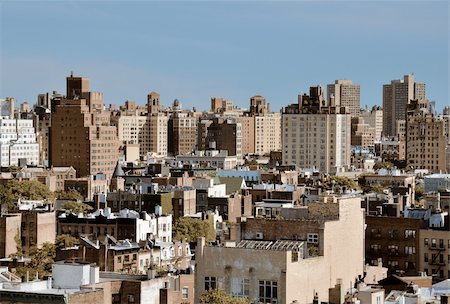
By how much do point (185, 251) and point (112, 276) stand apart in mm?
29729

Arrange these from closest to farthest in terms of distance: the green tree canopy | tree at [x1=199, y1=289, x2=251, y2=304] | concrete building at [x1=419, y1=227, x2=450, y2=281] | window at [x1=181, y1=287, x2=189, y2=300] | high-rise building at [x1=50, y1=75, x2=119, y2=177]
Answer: tree at [x1=199, y1=289, x2=251, y2=304] < window at [x1=181, y1=287, x2=189, y2=300] < concrete building at [x1=419, y1=227, x2=450, y2=281] < the green tree canopy < high-rise building at [x1=50, y1=75, x2=119, y2=177]

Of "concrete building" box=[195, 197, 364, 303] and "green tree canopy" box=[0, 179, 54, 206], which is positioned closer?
"concrete building" box=[195, 197, 364, 303]

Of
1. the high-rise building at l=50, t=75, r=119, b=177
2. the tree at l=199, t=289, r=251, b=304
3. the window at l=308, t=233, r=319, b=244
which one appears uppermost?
the high-rise building at l=50, t=75, r=119, b=177

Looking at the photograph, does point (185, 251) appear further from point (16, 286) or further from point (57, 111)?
point (57, 111)

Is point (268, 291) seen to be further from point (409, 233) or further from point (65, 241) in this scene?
point (65, 241)

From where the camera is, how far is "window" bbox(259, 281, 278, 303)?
1816 inches

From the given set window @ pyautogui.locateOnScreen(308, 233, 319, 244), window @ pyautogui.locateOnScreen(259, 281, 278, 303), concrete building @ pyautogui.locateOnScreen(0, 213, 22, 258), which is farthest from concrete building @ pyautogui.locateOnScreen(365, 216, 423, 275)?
window @ pyautogui.locateOnScreen(259, 281, 278, 303)

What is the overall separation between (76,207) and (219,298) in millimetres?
60584

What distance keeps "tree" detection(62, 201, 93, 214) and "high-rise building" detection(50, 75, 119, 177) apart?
214 ft

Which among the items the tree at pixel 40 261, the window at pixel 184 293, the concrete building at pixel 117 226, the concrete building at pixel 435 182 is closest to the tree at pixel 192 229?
the concrete building at pixel 117 226

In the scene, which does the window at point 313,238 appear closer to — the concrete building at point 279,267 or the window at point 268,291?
the concrete building at point 279,267

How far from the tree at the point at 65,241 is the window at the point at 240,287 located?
3319cm

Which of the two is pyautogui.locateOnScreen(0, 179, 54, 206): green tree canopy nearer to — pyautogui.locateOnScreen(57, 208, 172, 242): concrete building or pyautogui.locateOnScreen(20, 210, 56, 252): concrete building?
pyautogui.locateOnScreen(57, 208, 172, 242): concrete building

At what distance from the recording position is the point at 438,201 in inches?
3802
